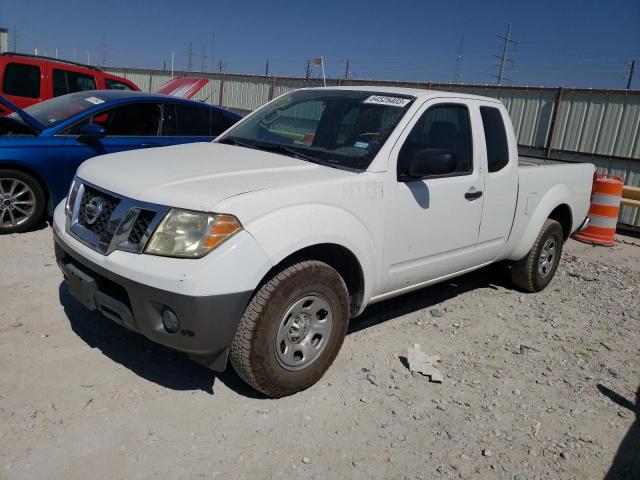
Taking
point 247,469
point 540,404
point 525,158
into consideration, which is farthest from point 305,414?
point 525,158

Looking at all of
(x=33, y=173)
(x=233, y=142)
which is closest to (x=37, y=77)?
(x=33, y=173)

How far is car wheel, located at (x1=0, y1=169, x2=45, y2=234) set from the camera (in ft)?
18.0

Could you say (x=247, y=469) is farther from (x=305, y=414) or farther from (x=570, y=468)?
(x=570, y=468)

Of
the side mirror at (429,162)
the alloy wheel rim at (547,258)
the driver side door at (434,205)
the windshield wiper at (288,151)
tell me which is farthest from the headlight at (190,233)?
the alloy wheel rim at (547,258)

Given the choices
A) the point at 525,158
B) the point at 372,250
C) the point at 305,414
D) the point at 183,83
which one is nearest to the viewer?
the point at 305,414

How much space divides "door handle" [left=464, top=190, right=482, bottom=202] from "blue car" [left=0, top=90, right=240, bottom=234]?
378 cm

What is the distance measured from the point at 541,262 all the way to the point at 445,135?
2.16 metres

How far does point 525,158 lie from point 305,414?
4.56 meters

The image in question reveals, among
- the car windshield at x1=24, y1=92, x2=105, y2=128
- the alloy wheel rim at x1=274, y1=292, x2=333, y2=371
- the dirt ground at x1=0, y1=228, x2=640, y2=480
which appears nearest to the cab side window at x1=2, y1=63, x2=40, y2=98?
the car windshield at x1=24, y1=92, x2=105, y2=128

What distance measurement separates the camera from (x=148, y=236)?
2678 mm

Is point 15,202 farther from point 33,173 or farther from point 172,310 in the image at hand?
point 172,310

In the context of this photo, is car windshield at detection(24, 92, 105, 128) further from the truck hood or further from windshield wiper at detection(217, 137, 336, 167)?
the truck hood

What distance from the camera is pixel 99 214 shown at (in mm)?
2986

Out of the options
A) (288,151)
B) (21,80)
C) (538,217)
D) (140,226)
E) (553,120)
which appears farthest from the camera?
(553,120)
